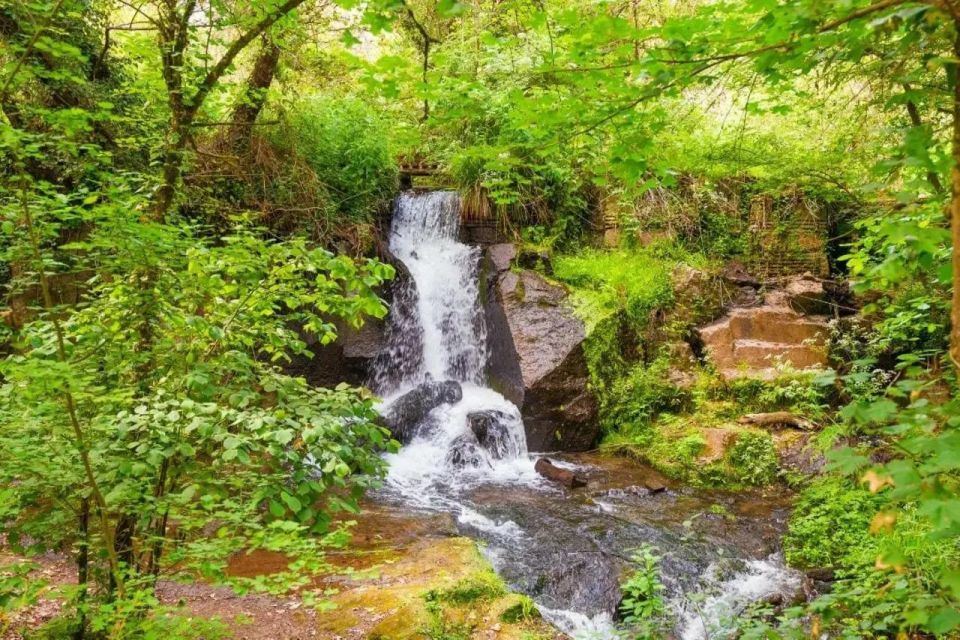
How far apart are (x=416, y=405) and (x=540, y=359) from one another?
6.83ft

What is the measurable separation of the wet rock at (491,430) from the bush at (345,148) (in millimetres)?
3940

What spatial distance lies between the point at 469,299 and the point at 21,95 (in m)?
6.55

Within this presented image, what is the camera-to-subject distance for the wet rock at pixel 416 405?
27.4 ft

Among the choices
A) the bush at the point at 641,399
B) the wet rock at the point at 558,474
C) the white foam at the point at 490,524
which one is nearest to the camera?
the white foam at the point at 490,524

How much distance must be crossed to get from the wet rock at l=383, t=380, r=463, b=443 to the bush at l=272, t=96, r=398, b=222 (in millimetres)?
3123

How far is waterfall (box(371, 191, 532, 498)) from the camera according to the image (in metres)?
7.84

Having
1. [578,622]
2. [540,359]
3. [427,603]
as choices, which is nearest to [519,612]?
[427,603]

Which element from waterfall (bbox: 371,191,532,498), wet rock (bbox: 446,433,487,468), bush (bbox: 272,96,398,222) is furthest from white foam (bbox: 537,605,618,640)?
bush (bbox: 272,96,398,222)

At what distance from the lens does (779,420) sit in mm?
7699

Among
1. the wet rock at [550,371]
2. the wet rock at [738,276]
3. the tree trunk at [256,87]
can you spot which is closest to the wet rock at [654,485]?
the wet rock at [550,371]

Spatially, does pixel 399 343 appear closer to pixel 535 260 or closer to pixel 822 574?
pixel 535 260

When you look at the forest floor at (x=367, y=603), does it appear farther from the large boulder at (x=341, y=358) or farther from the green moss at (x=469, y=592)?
the large boulder at (x=341, y=358)

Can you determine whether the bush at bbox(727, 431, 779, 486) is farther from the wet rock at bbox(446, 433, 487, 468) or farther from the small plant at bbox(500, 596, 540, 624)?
the small plant at bbox(500, 596, 540, 624)

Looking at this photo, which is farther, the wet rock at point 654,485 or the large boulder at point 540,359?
the large boulder at point 540,359
